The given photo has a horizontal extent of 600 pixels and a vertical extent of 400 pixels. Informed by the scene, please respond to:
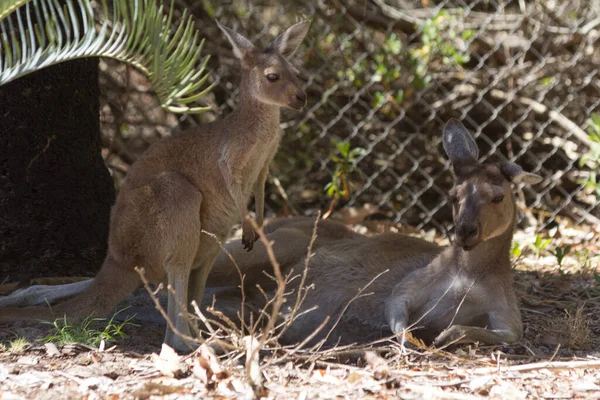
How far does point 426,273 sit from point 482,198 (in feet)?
1.63

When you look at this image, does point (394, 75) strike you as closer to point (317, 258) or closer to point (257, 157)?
point (317, 258)

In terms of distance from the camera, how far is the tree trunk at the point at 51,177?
3.95 m

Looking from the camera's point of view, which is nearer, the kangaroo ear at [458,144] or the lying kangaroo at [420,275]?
the lying kangaroo at [420,275]

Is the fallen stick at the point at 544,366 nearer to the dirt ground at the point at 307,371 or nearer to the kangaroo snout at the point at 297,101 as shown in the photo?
the dirt ground at the point at 307,371

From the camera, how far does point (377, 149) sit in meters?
6.49

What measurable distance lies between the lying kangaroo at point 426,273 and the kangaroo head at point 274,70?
0.89 metres

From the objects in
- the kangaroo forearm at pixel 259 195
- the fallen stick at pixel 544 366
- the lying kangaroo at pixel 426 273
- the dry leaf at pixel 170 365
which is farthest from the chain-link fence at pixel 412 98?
the dry leaf at pixel 170 365

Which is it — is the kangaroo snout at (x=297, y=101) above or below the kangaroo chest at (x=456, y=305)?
above

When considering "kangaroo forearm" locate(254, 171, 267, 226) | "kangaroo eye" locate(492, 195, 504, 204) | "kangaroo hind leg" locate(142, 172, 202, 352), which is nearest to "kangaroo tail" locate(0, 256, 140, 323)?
"kangaroo hind leg" locate(142, 172, 202, 352)

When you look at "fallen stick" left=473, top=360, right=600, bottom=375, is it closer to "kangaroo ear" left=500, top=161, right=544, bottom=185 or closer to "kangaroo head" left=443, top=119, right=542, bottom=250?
"kangaroo head" left=443, top=119, right=542, bottom=250

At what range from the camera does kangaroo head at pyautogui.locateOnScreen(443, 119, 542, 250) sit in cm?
353

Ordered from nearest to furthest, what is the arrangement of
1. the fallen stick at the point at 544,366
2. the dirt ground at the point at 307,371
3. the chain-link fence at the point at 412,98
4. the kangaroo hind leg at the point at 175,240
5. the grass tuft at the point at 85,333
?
the dirt ground at the point at 307,371 → the fallen stick at the point at 544,366 → the grass tuft at the point at 85,333 → the kangaroo hind leg at the point at 175,240 → the chain-link fence at the point at 412,98

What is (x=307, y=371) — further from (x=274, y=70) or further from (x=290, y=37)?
(x=290, y=37)

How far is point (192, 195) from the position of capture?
11.3 ft
